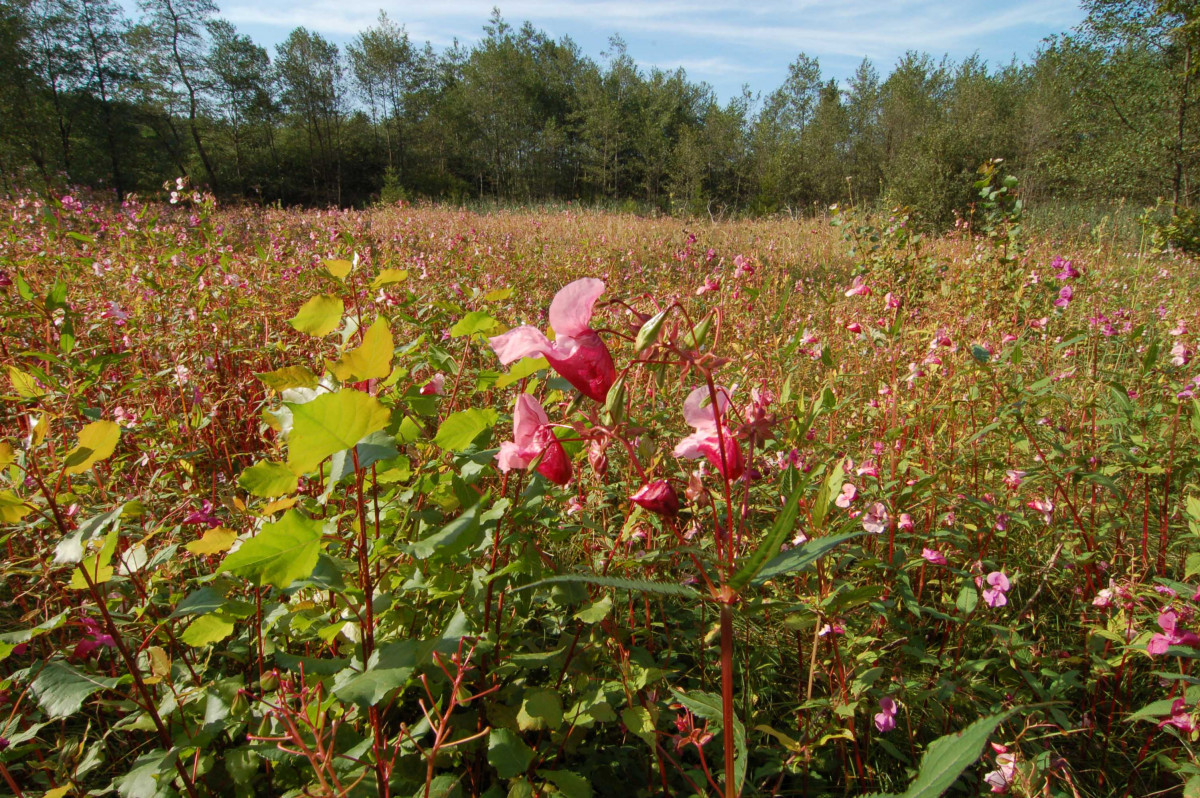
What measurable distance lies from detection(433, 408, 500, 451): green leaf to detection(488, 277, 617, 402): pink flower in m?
0.15

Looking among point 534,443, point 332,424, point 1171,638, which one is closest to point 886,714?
point 1171,638

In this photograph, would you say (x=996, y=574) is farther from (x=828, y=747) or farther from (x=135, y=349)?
(x=135, y=349)

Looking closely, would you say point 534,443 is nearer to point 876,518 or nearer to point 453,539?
point 453,539

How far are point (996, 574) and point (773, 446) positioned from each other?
50 centimetres

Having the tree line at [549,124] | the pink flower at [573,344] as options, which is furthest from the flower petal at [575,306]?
the tree line at [549,124]

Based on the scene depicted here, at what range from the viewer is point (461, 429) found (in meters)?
0.74

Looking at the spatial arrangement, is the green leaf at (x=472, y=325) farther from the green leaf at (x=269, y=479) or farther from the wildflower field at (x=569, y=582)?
the green leaf at (x=269, y=479)

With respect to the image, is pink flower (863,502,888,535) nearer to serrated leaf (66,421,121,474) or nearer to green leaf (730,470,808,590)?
green leaf (730,470,808,590)

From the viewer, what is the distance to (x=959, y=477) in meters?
1.70

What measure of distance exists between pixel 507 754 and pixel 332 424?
52 cm

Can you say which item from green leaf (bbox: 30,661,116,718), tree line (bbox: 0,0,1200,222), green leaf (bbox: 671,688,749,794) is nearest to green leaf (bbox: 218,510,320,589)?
green leaf (bbox: 30,661,116,718)

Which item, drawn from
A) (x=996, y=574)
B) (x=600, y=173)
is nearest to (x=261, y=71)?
(x=600, y=173)

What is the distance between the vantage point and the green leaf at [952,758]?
397 millimetres

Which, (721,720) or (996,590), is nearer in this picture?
(721,720)
